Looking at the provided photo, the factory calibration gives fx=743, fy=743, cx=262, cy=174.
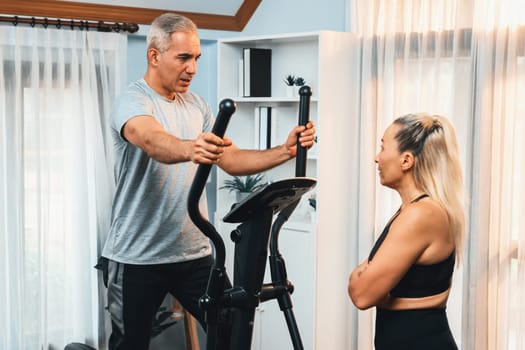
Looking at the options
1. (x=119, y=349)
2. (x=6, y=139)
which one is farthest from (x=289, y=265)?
(x=6, y=139)

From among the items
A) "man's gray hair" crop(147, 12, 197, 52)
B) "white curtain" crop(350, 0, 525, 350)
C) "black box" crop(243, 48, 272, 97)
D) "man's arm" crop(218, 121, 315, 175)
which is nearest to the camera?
"man's arm" crop(218, 121, 315, 175)

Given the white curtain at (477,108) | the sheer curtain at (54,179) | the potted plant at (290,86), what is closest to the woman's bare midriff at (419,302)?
the white curtain at (477,108)

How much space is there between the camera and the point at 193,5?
13.4ft

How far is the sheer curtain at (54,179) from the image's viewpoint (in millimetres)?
3553

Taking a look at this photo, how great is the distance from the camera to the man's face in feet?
8.42

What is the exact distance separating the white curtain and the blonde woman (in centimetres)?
102

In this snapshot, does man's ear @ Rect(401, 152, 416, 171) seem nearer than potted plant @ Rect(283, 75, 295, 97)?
Yes

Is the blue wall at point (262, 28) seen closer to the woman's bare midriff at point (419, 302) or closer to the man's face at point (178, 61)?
the man's face at point (178, 61)

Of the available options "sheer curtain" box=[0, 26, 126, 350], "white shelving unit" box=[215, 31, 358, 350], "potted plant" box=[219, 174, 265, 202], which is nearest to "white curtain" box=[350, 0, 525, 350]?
"white shelving unit" box=[215, 31, 358, 350]

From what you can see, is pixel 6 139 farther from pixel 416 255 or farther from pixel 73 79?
pixel 416 255

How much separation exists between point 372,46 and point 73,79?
1469 mm

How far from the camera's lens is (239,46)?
4086 mm

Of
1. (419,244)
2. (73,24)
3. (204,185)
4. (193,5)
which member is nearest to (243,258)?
(204,185)

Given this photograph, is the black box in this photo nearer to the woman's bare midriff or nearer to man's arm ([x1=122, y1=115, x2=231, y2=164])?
man's arm ([x1=122, y1=115, x2=231, y2=164])
